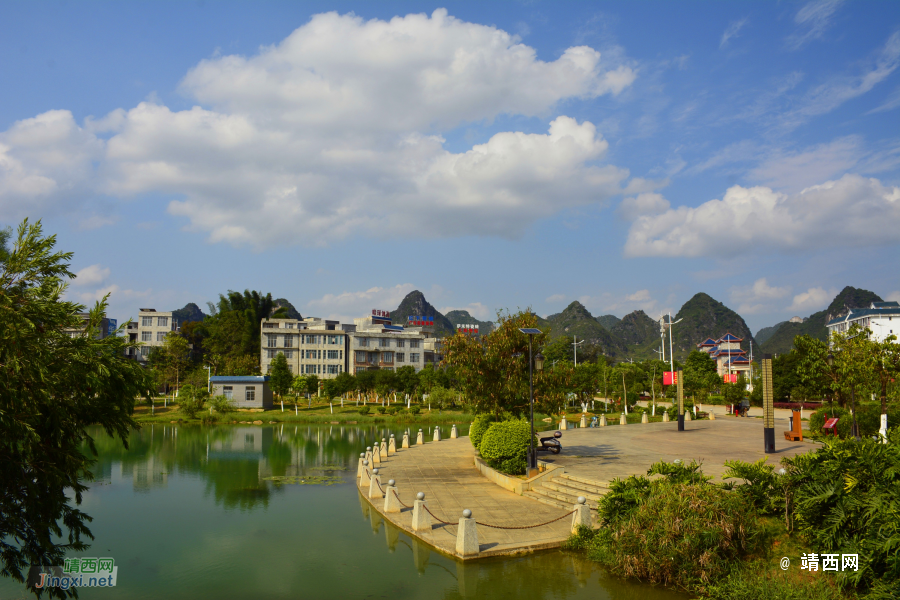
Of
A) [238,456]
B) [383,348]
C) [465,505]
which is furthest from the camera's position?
[383,348]

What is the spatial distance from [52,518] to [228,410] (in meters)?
45.4

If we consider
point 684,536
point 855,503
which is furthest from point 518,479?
point 855,503

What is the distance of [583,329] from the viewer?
163m

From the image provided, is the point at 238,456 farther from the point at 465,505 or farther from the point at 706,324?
the point at 706,324

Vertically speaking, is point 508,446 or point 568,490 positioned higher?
point 508,446

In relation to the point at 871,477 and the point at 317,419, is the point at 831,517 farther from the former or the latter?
the point at 317,419

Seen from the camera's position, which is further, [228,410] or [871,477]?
[228,410]

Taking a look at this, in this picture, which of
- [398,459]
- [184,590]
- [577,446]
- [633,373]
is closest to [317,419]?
[398,459]

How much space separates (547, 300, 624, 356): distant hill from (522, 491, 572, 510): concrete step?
138979mm

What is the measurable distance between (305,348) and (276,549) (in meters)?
64.6

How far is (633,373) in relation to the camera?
61312mm

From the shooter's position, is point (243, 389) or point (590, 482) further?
point (243, 389)

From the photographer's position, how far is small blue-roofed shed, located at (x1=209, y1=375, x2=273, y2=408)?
5862 centimetres

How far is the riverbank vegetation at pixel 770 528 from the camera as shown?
8.18 m
